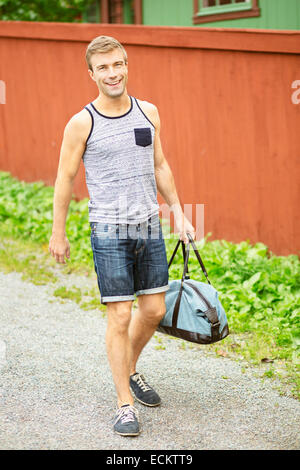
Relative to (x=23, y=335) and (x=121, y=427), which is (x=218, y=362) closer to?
(x=121, y=427)

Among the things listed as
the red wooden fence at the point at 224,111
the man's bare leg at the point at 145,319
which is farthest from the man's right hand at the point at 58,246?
the red wooden fence at the point at 224,111

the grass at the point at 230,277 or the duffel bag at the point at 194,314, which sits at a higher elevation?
the duffel bag at the point at 194,314

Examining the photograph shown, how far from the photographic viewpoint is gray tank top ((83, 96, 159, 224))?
3377mm

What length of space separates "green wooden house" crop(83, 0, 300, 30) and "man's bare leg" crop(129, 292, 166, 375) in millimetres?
5580

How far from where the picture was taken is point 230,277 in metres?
5.71

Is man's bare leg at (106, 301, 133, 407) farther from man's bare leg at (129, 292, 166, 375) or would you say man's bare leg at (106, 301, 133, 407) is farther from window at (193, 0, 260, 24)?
window at (193, 0, 260, 24)

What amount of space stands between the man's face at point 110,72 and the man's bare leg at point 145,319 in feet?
3.79

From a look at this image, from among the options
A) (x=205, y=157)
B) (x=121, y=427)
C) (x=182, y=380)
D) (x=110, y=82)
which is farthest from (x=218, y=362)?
(x=205, y=157)

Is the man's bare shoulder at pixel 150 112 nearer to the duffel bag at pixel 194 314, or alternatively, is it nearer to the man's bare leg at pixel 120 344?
the duffel bag at pixel 194 314

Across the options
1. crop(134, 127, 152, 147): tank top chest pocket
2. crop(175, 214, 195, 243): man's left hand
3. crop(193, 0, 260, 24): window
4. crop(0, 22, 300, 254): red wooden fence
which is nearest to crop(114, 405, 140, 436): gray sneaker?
crop(175, 214, 195, 243): man's left hand

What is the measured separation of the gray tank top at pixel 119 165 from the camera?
3377 mm

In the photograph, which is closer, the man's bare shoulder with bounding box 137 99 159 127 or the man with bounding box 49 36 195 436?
the man with bounding box 49 36 195 436

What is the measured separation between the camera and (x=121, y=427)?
135 inches
